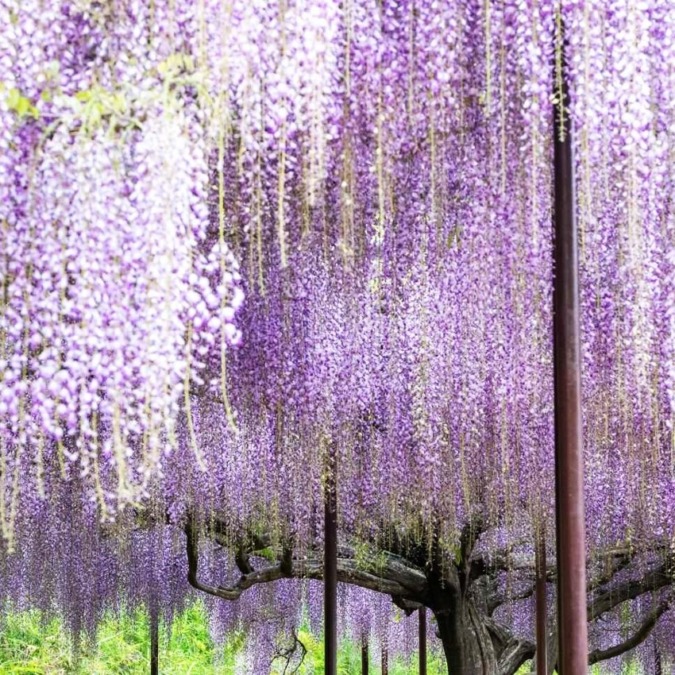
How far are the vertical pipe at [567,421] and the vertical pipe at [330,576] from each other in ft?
Answer: 8.55

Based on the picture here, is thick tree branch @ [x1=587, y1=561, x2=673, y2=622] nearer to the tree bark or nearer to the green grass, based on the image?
the tree bark

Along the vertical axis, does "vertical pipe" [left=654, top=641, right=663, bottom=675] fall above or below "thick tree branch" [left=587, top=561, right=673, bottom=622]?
below

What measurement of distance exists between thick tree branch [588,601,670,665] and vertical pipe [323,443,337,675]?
10.3ft

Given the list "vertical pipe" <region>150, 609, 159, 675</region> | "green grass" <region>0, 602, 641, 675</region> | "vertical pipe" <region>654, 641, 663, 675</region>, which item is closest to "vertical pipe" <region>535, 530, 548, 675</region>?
"vertical pipe" <region>654, 641, 663, 675</region>

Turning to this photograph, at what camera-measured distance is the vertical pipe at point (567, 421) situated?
2752 mm

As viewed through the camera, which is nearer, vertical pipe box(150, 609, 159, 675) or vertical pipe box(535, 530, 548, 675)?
vertical pipe box(535, 530, 548, 675)

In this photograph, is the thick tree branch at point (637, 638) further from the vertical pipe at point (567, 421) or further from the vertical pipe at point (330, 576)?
the vertical pipe at point (567, 421)

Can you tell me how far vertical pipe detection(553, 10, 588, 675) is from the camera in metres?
2.75

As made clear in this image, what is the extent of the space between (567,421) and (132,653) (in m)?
9.34

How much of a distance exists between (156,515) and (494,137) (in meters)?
4.01

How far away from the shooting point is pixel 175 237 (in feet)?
8.41

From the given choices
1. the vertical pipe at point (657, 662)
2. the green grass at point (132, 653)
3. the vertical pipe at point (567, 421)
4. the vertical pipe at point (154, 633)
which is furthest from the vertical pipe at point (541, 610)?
the green grass at point (132, 653)

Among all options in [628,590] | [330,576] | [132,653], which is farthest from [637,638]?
[132,653]

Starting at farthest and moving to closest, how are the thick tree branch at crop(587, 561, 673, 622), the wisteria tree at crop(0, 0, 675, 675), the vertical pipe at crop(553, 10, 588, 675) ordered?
1. the thick tree branch at crop(587, 561, 673, 622)
2. the vertical pipe at crop(553, 10, 588, 675)
3. the wisteria tree at crop(0, 0, 675, 675)
